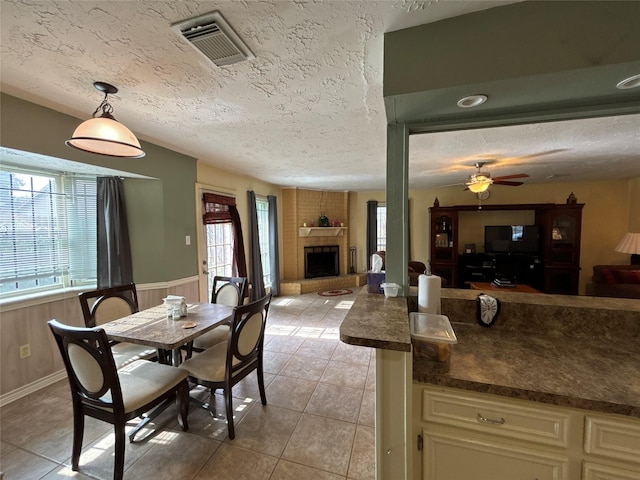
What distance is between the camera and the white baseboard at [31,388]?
2155mm

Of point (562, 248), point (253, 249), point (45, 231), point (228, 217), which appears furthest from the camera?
point (562, 248)

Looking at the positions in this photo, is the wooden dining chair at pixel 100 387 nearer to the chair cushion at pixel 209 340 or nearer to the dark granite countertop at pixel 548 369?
the chair cushion at pixel 209 340

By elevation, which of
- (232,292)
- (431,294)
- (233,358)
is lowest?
(233,358)

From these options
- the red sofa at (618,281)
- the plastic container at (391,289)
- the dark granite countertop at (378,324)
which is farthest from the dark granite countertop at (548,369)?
the red sofa at (618,281)

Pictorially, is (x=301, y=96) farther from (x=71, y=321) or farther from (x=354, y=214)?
(x=354, y=214)

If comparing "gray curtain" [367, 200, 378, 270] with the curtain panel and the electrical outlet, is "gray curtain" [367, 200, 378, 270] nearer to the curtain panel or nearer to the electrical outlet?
the curtain panel

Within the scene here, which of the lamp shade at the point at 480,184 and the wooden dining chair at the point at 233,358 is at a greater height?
the lamp shade at the point at 480,184

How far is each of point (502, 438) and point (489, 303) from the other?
0.66m

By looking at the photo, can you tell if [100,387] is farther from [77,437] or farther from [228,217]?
[228,217]

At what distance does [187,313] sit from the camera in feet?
7.32

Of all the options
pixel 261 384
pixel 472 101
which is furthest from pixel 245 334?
pixel 472 101

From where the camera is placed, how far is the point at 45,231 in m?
2.58

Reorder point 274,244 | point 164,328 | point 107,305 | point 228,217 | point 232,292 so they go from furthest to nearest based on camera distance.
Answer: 1. point 274,244
2. point 228,217
3. point 232,292
4. point 107,305
5. point 164,328

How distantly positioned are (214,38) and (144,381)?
6.58ft
